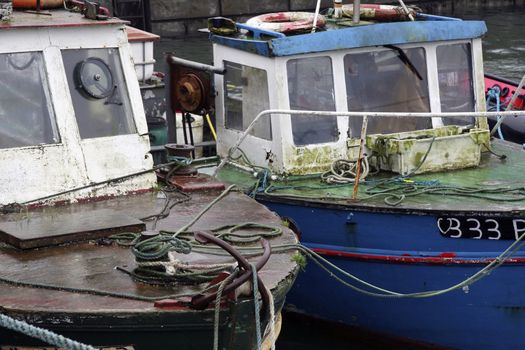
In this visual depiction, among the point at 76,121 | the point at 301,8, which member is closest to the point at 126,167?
the point at 76,121

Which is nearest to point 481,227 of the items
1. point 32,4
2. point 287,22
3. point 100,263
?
point 287,22

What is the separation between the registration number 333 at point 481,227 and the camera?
28.6ft

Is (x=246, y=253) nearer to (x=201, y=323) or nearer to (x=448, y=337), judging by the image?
(x=201, y=323)

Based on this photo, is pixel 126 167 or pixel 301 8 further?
pixel 301 8

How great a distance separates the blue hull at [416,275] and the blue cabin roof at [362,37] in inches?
59.9

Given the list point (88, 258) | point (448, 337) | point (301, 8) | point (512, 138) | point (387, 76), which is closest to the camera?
point (88, 258)

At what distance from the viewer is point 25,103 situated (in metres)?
7.88

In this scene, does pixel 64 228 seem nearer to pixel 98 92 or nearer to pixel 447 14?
pixel 98 92

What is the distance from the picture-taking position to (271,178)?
9.93 metres

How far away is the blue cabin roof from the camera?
384 inches

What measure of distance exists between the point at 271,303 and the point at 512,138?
790cm

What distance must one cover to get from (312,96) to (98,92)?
8.41 ft

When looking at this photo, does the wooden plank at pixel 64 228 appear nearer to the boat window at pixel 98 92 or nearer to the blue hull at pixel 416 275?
the boat window at pixel 98 92

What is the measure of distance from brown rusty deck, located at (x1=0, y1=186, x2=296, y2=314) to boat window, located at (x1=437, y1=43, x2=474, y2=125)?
337 centimetres
